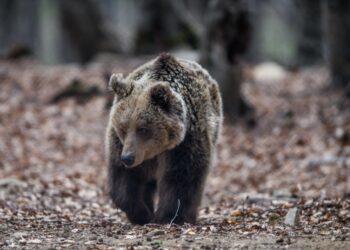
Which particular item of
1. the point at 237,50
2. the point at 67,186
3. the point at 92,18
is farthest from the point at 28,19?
the point at 67,186

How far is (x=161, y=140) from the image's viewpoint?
23.6ft

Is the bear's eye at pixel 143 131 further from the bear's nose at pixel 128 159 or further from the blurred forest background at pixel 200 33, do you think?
the blurred forest background at pixel 200 33

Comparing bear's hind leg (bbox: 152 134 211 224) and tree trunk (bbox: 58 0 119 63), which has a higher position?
tree trunk (bbox: 58 0 119 63)

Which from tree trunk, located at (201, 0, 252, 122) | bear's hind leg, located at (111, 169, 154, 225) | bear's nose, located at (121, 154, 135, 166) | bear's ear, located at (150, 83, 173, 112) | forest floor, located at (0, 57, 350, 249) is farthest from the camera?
tree trunk, located at (201, 0, 252, 122)

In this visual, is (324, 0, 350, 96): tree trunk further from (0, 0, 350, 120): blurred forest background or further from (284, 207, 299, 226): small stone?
(284, 207, 299, 226): small stone

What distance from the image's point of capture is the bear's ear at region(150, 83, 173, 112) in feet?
23.1

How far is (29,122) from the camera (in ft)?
53.5

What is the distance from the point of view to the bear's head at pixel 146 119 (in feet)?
23.1

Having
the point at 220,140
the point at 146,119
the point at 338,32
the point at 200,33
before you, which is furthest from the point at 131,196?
the point at 200,33

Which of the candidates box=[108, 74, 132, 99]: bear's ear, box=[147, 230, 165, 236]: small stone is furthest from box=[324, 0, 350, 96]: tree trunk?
box=[147, 230, 165, 236]: small stone

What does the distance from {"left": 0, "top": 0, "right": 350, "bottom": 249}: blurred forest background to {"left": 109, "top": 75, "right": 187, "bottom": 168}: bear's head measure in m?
0.85

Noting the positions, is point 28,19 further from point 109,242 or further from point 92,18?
point 109,242

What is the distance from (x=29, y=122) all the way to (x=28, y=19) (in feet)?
87.5

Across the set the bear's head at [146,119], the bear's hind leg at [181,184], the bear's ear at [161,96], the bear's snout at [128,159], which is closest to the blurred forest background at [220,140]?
the bear's hind leg at [181,184]
